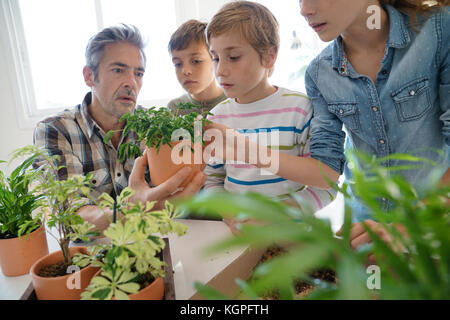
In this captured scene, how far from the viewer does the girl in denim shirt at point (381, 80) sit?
1006mm

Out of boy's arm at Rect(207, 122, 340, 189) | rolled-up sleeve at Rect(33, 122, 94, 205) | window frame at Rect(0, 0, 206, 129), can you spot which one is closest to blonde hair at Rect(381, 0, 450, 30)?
boy's arm at Rect(207, 122, 340, 189)

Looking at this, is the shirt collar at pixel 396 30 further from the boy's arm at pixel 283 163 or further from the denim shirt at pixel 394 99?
the boy's arm at pixel 283 163

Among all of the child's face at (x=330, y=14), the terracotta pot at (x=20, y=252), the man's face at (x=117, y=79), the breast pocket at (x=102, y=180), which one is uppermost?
the child's face at (x=330, y=14)

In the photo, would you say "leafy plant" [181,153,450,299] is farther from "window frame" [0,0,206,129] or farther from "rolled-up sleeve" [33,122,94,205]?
"window frame" [0,0,206,129]

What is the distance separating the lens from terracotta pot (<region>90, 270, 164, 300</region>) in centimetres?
54

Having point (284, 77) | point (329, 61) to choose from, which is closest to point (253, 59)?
point (329, 61)

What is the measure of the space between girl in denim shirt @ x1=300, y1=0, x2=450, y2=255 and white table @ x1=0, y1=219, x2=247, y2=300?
51cm

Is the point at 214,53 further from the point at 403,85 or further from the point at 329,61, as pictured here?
the point at 403,85

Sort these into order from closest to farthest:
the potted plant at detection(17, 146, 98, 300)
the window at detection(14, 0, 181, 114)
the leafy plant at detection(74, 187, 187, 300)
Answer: the leafy plant at detection(74, 187, 187, 300), the potted plant at detection(17, 146, 98, 300), the window at detection(14, 0, 181, 114)

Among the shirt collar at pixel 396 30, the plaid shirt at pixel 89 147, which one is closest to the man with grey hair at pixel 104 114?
the plaid shirt at pixel 89 147

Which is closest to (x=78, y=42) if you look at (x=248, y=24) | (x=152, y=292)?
(x=248, y=24)

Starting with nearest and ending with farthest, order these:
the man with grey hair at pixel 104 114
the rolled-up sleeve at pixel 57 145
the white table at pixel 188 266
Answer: the white table at pixel 188 266
the rolled-up sleeve at pixel 57 145
the man with grey hair at pixel 104 114

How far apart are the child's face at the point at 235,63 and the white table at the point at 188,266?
0.57 m

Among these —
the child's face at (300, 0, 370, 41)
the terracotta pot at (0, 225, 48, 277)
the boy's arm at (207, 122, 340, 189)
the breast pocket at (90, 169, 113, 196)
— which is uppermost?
the child's face at (300, 0, 370, 41)
